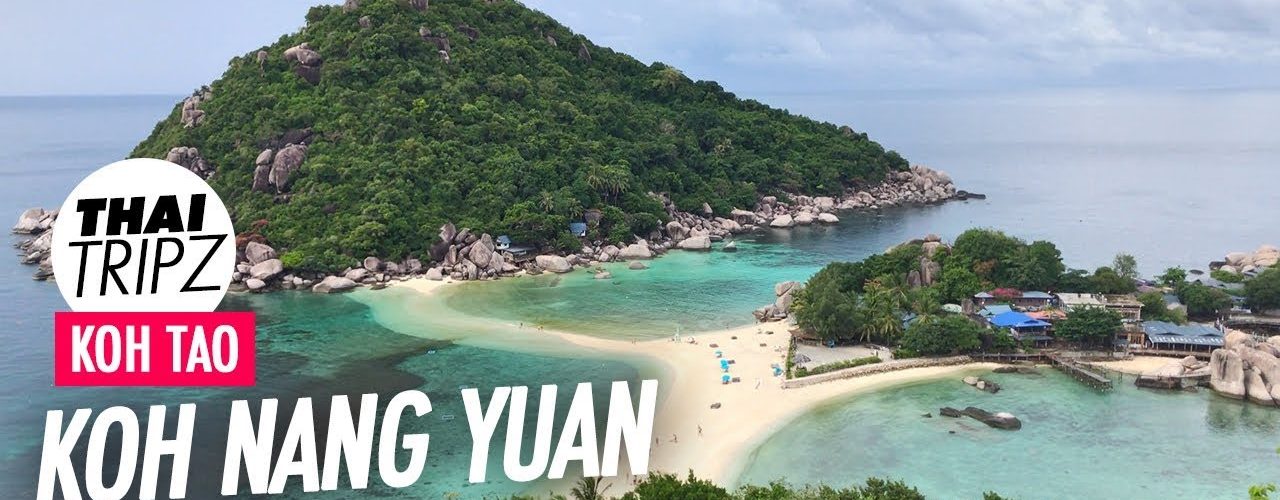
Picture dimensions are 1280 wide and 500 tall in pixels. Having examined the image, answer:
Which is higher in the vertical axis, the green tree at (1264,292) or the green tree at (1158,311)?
the green tree at (1264,292)

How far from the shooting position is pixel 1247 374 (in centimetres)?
2880

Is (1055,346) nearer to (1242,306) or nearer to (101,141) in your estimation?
(1242,306)

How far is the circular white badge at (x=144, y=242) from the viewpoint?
16906 mm

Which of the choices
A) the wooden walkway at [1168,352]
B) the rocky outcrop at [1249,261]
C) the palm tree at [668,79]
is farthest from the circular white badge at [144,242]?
the palm tree at [668,79]

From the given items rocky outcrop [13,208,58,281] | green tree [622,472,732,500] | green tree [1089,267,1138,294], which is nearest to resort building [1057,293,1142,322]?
green tree [1089,267,1138,294]

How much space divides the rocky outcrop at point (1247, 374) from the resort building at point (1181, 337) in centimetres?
290

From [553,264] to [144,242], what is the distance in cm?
3245

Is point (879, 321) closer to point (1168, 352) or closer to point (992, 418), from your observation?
point (992, 418)

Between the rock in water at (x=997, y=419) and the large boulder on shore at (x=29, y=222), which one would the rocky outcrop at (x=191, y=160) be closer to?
the large boulder on shore at (x=29, y=222)

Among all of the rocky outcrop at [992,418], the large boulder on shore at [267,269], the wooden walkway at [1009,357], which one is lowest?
the rocky outcrop at [992,418]

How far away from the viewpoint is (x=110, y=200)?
54.4ft

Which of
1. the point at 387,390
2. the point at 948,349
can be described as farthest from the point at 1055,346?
the point at 387,390

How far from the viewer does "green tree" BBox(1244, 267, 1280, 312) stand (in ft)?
122

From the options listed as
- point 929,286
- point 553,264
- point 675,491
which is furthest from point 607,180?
point 675,491
